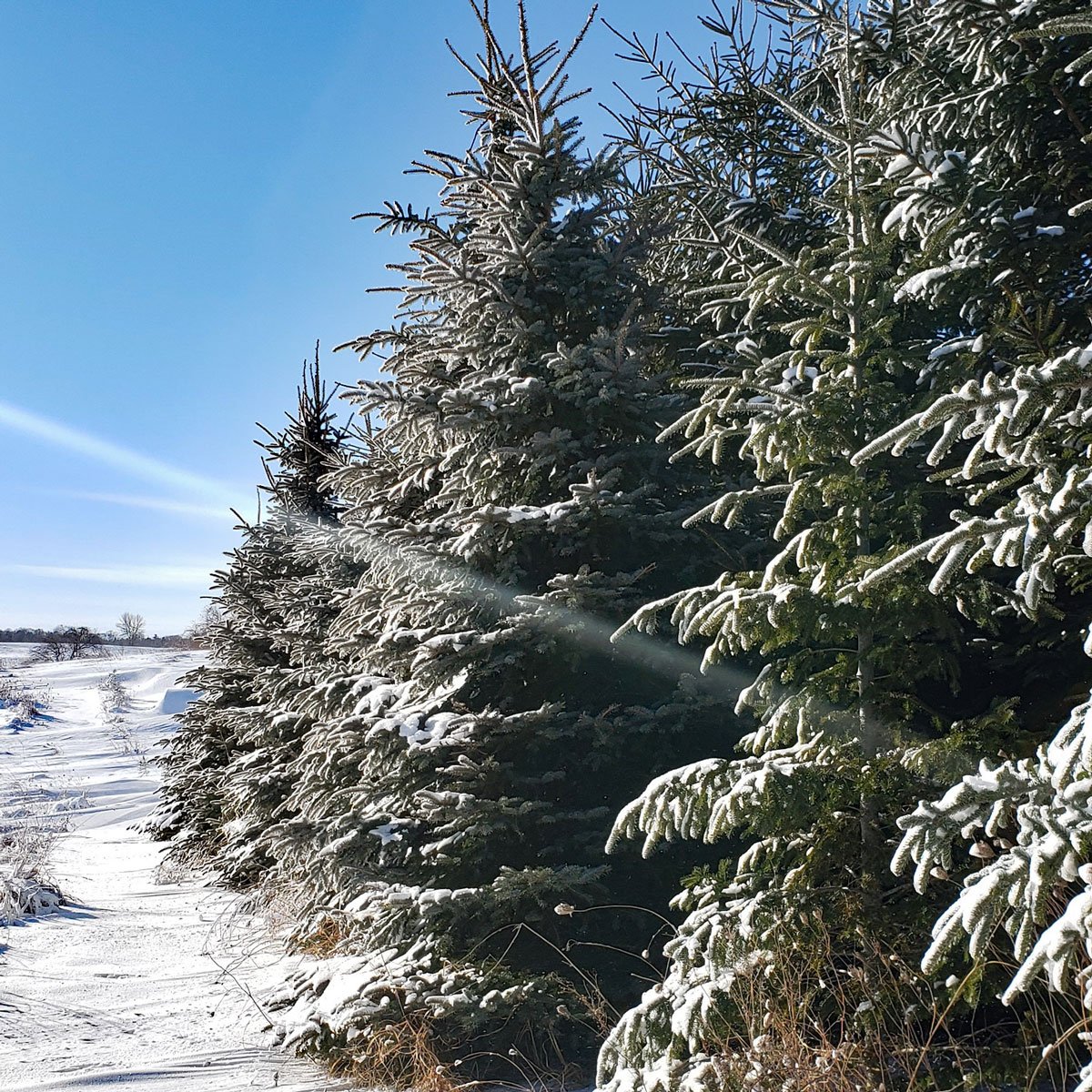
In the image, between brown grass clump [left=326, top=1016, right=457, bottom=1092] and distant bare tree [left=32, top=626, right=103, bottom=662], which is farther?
distant bare tree [left=32, top=626, right=103, bottom=662]

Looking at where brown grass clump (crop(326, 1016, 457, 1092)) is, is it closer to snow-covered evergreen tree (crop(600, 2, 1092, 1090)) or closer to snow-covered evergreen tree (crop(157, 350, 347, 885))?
snow-covered evergreen tree (crop(600, 2, 1092, 1090))

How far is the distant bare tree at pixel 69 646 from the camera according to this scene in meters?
52.6

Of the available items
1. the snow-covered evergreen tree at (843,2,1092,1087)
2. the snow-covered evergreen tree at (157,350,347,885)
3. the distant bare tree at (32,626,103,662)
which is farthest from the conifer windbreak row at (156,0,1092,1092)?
the distant bare tree at (32,626,103,662)

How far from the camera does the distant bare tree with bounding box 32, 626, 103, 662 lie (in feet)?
173

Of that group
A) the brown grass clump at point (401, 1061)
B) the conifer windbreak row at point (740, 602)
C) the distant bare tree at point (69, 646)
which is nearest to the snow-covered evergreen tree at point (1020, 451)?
the conifer windbreak row at point (740, 602)

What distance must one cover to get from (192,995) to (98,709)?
31.7 m

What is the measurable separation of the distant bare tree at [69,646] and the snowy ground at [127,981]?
135 feet

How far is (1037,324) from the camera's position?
334 centimetres

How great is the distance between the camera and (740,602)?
10.4 ft

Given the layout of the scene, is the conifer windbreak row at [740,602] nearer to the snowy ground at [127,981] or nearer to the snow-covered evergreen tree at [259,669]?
the snowy ground at [127,981]

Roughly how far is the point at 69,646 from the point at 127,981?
5587 cm

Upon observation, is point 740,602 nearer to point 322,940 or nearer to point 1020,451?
point 1020,451

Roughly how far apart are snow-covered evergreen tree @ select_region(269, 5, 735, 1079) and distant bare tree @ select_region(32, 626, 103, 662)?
178ft

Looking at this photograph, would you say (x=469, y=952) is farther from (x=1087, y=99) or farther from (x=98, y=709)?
(x=98, y=709)
